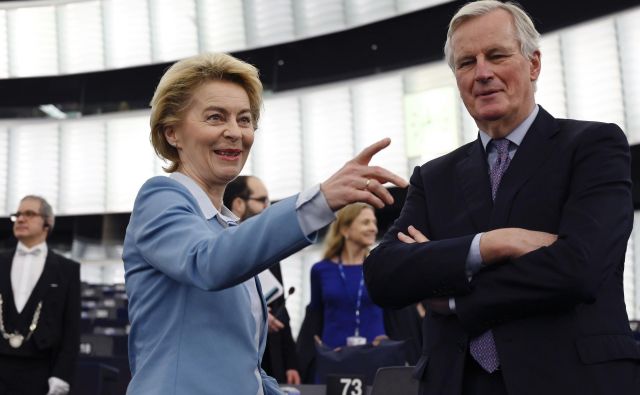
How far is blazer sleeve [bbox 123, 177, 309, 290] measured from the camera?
5.44 feet

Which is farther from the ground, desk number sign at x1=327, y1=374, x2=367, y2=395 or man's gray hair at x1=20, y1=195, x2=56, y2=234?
man's gray hair at x1=20, y1=195, x2=56, y2=234

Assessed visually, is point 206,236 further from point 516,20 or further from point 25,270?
point 25,270

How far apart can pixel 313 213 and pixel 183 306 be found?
40cm

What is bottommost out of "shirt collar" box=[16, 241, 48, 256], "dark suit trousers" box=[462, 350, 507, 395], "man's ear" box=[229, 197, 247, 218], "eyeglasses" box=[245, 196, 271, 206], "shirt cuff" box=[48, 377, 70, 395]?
"shirt cuff" box=[48, 377, 70, 395]

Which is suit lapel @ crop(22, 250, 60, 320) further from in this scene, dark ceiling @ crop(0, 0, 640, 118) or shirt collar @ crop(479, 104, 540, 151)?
dark ceiling @ crop(0, 0, 640, 118)

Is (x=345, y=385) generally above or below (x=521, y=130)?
below

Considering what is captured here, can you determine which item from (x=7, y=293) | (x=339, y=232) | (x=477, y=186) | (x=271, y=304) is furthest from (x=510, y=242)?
(x=7, y=293)

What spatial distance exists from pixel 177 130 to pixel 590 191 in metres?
1.03

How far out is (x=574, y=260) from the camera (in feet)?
6.70

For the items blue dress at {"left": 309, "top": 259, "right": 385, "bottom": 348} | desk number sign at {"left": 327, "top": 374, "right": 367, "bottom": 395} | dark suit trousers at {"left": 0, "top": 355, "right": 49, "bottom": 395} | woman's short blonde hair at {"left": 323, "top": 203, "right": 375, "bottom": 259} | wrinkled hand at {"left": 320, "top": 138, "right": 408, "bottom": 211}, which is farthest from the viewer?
woman's short blonde hair at {"left": 323, "top": 203, "right": 375, "bottom": 259}

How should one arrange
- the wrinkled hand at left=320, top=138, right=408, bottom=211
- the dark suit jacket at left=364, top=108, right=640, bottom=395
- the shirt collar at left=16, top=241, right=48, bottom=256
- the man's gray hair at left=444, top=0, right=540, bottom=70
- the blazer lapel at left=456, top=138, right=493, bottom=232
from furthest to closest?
the shirt collar at left=16, top=241, right=48, bottom=256
the man's gray hair at left=444, top=0, right=540, bottom=70
the blazer lapel at left=456, top=138, right=493, bottom=232
the dark suit jacket at left=364, top=108, right=640, bottom=395
the wrinkled hand at left=320, top=138, right=408, bottom=211

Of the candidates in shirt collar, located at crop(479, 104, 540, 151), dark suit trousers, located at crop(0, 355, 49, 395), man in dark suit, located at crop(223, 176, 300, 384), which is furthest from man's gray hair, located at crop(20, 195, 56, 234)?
shirt collar, located at crop(479, 104, 540, 151)

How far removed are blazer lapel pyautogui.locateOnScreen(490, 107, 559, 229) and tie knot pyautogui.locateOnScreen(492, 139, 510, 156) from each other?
0.07m

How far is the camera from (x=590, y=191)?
212 centimetres
